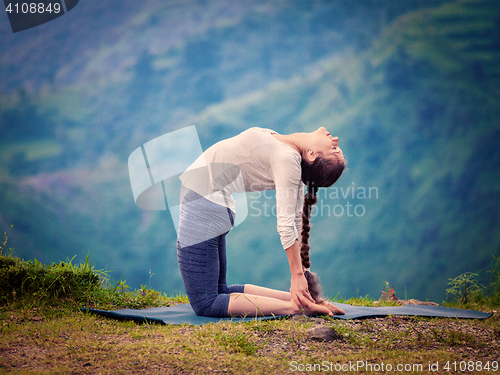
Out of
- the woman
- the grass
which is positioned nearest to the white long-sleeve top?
the woman

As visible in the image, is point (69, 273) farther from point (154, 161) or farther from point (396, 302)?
point (396, 302)

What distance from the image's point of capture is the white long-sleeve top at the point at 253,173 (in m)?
2.37

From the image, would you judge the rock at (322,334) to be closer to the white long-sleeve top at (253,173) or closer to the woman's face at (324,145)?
the white long-sleeve top at (253,173)

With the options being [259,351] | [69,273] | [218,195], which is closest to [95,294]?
[69,273]

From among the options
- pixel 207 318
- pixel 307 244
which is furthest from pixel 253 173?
pixel 207 318

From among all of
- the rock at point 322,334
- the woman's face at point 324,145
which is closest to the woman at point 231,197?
the woman's face at point 324,145

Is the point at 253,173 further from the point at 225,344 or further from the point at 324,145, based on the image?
the point at 225,344

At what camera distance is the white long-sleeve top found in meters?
2.37

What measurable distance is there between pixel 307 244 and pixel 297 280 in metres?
0.44

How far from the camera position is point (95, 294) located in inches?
132

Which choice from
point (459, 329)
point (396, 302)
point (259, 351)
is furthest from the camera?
point (396, 302)

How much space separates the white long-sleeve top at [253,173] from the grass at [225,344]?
2.18ft

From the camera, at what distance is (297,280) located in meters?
2.44

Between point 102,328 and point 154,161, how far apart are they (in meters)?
1.32
